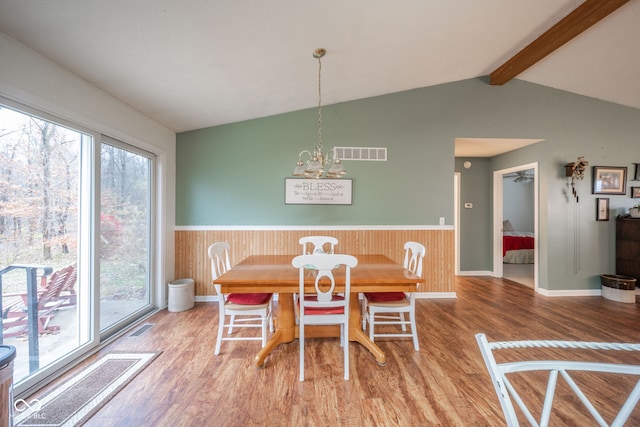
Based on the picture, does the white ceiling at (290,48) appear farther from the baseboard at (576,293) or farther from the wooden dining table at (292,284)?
the baseboard at (576,293)

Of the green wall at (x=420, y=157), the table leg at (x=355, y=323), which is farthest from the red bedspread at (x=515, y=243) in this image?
the table leg at (x=355, y=323)

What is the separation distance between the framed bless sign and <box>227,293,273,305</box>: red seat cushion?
1638 mm

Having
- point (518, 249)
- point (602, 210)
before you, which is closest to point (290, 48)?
point (602, 210)

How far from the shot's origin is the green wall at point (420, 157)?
3789mm

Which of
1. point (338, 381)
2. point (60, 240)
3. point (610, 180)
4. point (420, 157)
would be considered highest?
point (420, 157)

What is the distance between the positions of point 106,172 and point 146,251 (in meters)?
1.13

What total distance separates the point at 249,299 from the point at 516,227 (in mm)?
8870

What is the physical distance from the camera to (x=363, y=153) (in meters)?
3.88

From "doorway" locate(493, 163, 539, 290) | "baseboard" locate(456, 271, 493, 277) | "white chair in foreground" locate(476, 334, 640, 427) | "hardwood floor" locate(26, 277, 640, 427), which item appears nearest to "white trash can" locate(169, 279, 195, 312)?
"hardwood floor" locate(26, 277, 640, 427)

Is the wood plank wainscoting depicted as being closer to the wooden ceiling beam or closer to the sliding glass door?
the sliding glass door

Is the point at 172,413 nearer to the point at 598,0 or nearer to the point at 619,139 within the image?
the point at 598,0

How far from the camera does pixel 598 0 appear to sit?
243cm

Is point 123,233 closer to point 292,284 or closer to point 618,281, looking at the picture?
point 292,284

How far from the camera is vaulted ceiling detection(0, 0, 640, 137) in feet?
5.82
